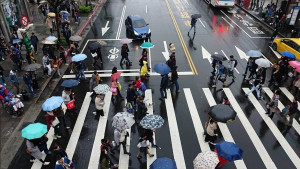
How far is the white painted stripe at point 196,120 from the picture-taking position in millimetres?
11016

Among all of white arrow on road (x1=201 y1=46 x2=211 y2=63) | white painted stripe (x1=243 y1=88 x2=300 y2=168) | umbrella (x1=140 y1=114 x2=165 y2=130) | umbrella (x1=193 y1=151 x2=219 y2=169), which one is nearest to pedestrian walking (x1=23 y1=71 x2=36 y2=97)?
umbrella (x1=140 y1=114 x2=165 y2=130)

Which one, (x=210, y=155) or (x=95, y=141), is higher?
(x=210, y=155)

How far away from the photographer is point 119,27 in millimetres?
25703

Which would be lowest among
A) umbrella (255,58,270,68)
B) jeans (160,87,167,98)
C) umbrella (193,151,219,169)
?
jeans (160,87,167,98)

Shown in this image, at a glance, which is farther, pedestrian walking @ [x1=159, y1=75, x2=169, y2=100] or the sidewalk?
pedestrian walking @ [x1=159, y1=75, x2=169, y2=100]

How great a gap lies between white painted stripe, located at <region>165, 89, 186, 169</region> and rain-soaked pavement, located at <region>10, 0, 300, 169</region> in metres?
0.05

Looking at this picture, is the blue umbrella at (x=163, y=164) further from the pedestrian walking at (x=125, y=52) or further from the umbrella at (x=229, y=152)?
the pedestrian walking at (x=125, y=52)

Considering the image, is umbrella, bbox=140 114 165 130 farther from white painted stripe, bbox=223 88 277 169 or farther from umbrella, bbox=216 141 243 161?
white painted stripe, bbox=223 88 277 169

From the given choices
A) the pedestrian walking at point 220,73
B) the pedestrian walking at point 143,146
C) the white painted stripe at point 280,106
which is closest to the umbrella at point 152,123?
the pedestrian walking at point 143,146

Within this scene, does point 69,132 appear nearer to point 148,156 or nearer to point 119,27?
point 148,156

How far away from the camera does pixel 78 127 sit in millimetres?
12031

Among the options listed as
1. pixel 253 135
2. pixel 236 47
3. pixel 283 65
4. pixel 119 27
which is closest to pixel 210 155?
pixel 253 135

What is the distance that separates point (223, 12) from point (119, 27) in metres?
15.0

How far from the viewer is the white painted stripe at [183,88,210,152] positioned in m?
11.0
